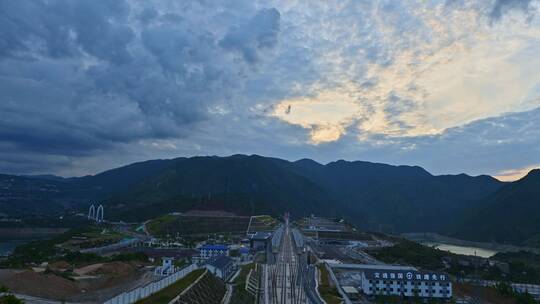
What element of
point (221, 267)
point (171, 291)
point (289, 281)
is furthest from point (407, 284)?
point (171, 291)

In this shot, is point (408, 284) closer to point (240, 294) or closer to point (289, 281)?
point (289, 281)

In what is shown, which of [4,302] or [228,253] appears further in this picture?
[228,253]

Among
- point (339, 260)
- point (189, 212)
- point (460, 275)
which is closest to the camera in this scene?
point (460, 275)

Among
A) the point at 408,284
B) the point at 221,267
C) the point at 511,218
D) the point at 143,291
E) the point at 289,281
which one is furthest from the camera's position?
the point at 511,218

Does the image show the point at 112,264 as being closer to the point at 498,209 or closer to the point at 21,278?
the point at 21,278

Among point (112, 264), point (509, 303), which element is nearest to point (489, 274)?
point (509, 303)

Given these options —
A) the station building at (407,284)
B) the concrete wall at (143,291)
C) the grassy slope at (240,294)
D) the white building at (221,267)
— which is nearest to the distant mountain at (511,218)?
the station building at (407,284)

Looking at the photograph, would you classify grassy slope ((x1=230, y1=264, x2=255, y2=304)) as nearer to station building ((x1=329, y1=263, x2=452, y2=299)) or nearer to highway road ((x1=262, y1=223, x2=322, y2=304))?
highway road ((x1=262, y1=223, x2=322, y2=304))
